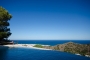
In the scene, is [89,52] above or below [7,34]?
below

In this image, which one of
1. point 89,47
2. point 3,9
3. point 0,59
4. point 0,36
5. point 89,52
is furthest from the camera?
point 3,9

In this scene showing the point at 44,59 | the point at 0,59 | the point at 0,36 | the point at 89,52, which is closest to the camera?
the point at 0,59

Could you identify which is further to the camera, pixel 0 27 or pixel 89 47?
pixel 0 27

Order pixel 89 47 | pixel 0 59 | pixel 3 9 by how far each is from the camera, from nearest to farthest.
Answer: pixel 0 59 < pixel 89 47 < pixel 3 9

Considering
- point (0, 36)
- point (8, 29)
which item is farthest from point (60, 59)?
point (8, 29)

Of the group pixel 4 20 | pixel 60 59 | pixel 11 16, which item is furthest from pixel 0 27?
pixel 60 59

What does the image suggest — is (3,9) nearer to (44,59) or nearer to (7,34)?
(7,34)

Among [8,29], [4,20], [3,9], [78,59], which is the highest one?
[3,9]

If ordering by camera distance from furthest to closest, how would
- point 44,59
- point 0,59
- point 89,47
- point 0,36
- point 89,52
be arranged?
point 0,36 < point 89,47 < point 89,52 < point 44,59 < point 0,59

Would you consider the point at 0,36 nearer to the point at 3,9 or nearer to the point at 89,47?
the point at 3,9
